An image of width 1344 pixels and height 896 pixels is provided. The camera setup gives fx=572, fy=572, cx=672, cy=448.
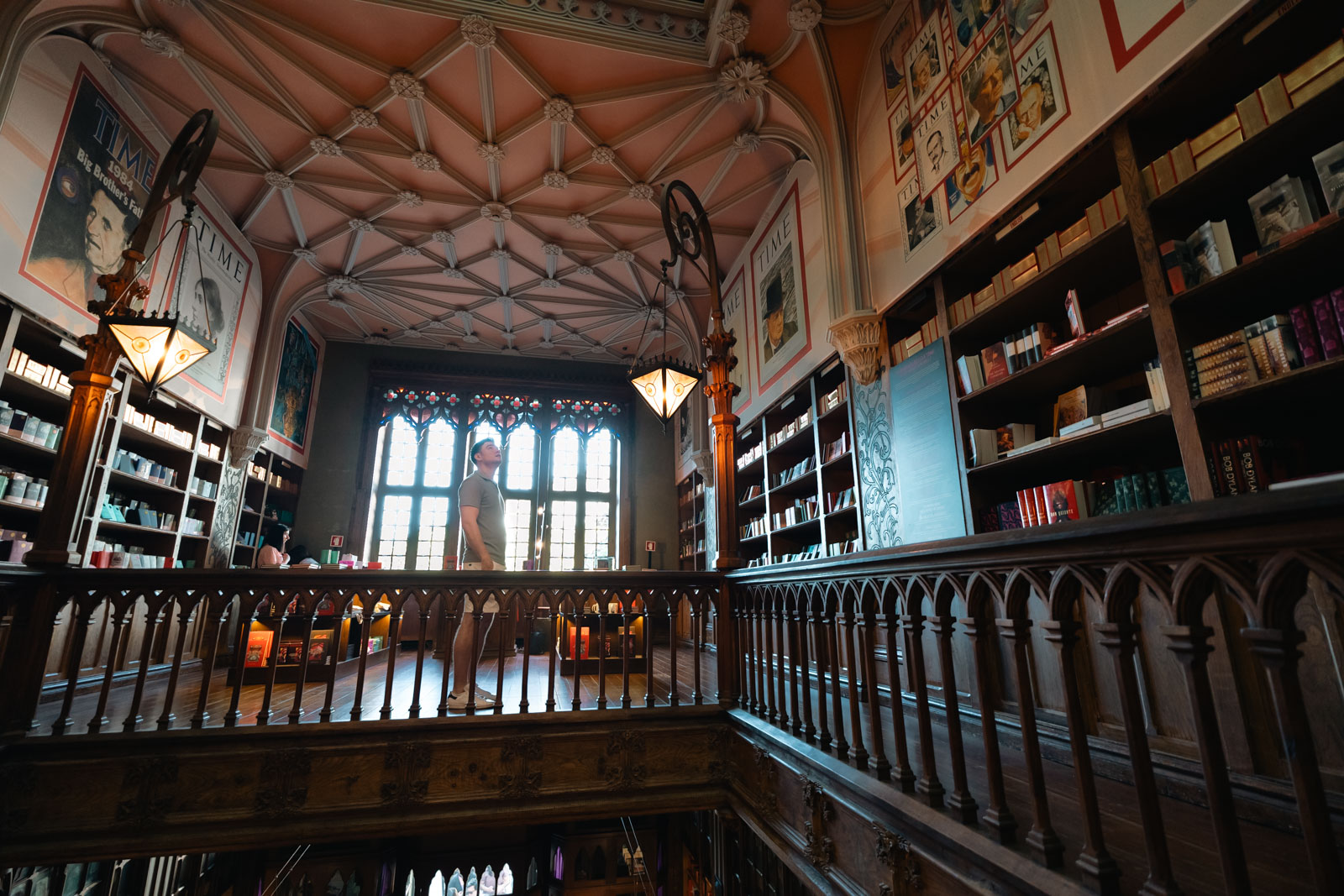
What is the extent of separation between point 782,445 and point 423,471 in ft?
23.3

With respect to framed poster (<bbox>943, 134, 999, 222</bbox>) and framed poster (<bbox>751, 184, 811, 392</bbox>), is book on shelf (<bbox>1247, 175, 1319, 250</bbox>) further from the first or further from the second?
framed poster (<bbox>751, 184, 811, 392</bbox>)

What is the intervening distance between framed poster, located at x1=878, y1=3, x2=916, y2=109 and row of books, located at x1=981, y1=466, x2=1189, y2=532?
3128 millimetres

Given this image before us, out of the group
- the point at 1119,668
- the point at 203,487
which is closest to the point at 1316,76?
the point at 1119,668

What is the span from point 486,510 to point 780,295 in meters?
4.11

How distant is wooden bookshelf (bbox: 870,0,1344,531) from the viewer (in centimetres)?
205

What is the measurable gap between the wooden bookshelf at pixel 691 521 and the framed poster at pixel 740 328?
1830mm

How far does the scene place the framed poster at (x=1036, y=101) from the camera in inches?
115

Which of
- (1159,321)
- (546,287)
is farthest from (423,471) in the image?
(1159,321)

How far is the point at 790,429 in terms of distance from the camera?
586 centimetres

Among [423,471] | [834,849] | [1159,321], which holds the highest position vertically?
[423,471]

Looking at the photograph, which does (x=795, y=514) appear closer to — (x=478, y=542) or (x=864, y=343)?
(x=864, y=343)

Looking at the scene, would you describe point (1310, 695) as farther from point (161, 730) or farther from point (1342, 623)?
point (161, 730)

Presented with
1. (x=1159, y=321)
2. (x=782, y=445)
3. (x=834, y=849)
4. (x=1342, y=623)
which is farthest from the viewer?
(x=782, y=445)

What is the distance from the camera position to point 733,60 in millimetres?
4711
